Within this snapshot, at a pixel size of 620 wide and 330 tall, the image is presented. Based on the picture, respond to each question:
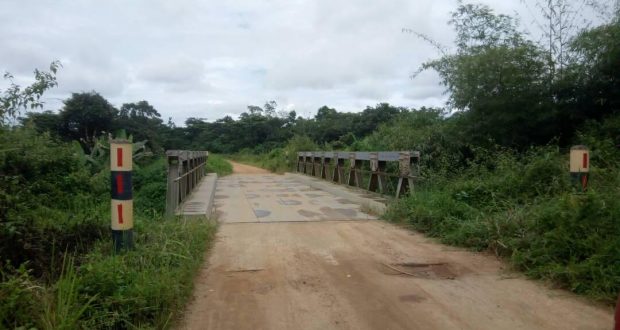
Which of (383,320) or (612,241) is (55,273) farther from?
(612,241)

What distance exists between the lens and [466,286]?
155 inches

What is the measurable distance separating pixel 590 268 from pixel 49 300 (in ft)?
12.3

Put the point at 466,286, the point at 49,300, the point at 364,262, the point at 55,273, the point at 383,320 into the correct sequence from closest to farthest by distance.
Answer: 1. the point at 49,300
2. the point at 383,320
3. the point at 55,273
4. the point at 466,286
5. the point at 364,262

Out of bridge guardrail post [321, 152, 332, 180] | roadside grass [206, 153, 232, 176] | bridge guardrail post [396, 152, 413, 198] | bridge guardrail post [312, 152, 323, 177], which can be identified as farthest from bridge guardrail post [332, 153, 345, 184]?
roadside grass [206, 153, 232, 176]

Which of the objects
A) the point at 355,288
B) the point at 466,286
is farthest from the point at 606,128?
the point at 355,288

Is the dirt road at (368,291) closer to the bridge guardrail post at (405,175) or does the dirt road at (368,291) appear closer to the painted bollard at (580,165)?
the painted bollard at (580,165)

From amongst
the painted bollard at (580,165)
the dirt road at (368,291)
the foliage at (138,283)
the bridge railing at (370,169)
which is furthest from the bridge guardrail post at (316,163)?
the foliage at (138,283)

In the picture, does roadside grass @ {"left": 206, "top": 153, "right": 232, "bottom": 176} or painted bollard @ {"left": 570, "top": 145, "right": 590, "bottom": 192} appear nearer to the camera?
painted bollard @ {"left": 570, "top": 145, "right": 590, "bottom": 192}

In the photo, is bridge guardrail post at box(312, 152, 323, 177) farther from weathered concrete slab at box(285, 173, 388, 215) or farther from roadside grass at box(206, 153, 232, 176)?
roadside grass at box(206, 153, 232, 176)

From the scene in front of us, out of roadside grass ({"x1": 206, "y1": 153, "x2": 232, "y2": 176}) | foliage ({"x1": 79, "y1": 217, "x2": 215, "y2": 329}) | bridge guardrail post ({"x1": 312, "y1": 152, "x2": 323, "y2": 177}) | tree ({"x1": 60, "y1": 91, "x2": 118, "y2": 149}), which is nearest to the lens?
foliage ({"x1": 79, "y1": 217, "x2": 215, "y2": 329})

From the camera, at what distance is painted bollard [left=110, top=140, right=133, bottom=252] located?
3.61 m

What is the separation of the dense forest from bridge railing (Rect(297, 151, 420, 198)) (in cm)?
35

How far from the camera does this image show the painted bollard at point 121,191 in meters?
3.61

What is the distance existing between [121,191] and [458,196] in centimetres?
446
